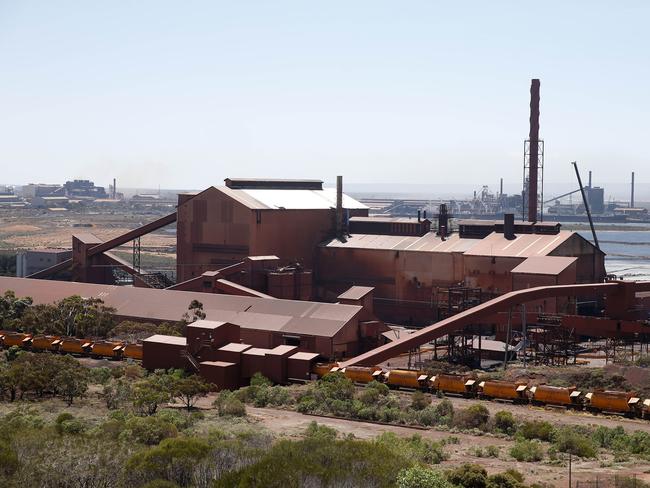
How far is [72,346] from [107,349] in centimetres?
235

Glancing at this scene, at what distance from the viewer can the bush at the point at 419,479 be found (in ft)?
82.8

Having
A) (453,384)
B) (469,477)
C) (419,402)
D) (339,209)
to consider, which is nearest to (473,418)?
(419,402)

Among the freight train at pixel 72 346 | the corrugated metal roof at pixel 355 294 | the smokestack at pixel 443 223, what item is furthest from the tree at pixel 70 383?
the smokestack at pixel 443 223

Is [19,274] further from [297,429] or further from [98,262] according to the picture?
[297,429]

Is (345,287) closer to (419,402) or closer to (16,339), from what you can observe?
(16,339)

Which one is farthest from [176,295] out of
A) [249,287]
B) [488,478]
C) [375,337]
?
[488,478]

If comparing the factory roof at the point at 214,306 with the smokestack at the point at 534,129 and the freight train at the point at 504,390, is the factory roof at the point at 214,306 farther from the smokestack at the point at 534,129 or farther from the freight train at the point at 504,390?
the smokestack at the point at 534,129

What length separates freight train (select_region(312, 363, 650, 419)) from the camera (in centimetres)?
4100

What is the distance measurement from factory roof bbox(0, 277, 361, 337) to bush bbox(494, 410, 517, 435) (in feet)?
53.5

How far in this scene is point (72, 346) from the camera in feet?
184

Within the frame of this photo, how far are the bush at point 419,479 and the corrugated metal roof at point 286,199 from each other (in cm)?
5016

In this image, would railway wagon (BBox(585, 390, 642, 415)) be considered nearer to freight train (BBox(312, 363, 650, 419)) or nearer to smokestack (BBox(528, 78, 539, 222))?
freight train (BBox(312, 363, 650, 419))

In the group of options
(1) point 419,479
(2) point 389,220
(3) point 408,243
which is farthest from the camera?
(2) point 389,220

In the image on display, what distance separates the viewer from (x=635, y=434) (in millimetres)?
35375
